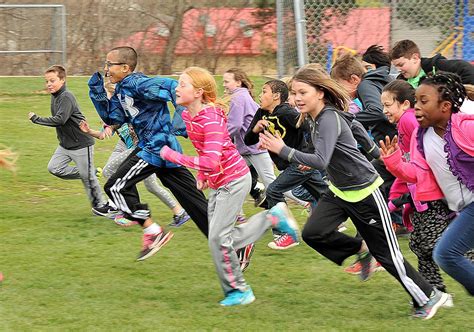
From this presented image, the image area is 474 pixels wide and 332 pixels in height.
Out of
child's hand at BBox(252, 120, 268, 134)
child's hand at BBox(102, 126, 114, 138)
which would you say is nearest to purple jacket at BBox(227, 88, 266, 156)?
child's hand at BBox(252, 120, 268, 134)

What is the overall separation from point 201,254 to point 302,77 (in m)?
2.40

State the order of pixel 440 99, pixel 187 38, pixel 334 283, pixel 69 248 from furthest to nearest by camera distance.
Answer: pixel 187 38 → pixel 69 248 → pixel 334 283 → pixel 440 99

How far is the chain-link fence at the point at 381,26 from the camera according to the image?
12422 mm

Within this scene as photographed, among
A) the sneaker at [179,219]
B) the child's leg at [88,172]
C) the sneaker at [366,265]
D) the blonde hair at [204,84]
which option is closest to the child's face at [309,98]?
the blonde hair at [204,84]

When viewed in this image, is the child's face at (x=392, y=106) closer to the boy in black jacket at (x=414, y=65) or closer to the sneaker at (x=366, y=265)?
the sneaker at (x=366, y=265)

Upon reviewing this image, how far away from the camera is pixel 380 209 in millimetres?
5723

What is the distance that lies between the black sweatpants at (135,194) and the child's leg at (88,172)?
7.57ft

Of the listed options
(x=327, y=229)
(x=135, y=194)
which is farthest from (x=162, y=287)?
(x=327, y=229)

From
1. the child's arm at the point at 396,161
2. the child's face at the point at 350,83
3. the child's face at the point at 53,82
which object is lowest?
the child's face at the point at 53,82

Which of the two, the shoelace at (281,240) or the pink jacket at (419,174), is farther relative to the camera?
the shoelace at (281,240)

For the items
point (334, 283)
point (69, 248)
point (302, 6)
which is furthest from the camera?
point (302, 6)

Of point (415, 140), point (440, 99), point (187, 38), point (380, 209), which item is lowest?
point (187, 38)

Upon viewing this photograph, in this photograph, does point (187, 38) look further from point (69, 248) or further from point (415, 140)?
point (415, 140)

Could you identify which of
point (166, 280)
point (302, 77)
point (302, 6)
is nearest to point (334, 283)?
point (166, 280)
